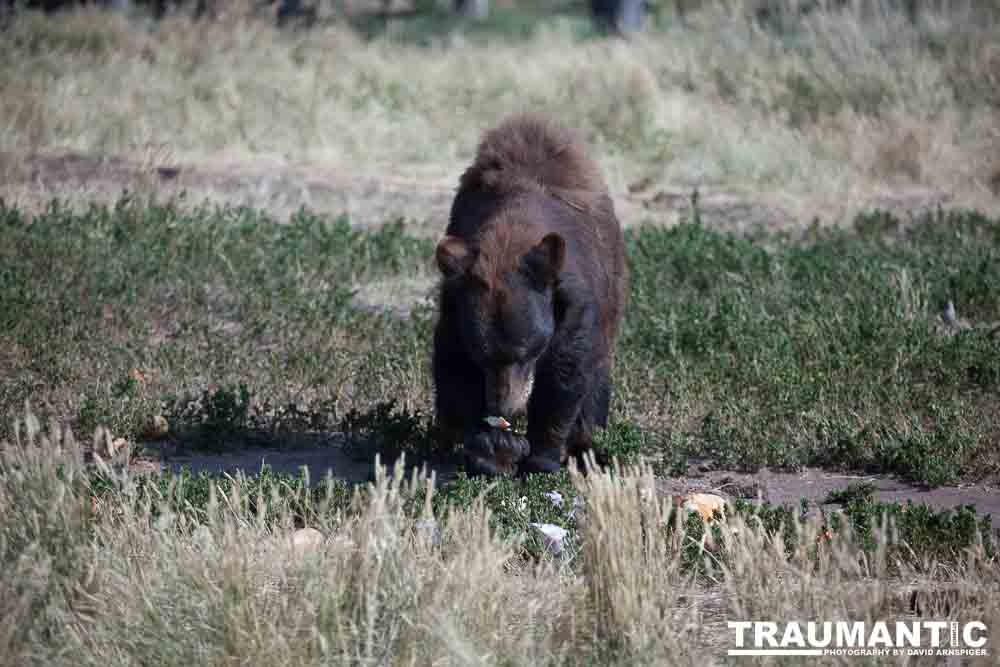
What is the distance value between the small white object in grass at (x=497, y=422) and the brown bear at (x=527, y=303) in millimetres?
29

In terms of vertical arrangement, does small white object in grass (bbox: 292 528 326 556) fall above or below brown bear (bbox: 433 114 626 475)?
below

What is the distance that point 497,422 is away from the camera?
6.51 meters

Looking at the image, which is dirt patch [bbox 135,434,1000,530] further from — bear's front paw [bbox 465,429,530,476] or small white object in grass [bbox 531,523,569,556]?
small white object in grass [bbox 531,523,569,556]

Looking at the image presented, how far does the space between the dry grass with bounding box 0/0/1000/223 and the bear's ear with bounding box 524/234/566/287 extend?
7731 mm

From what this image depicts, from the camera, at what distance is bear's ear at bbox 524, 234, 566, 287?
6.31 metres

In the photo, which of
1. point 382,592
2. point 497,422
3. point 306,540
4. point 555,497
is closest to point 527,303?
point 497,422

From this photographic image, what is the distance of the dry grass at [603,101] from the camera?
1535cm

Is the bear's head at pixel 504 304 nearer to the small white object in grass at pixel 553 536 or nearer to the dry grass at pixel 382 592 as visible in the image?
the small white object in grass at pixel 553 536

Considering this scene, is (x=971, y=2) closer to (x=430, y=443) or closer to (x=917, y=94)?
(x=917, y=94)

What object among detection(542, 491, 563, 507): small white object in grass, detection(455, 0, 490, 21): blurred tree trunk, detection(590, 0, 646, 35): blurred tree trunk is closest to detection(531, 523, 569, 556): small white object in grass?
detection(542, 491, 563, 507): small white object in grass

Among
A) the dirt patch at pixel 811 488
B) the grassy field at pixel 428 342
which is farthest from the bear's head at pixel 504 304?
the dirt patch at pixel 811 488

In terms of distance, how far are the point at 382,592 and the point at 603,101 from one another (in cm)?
1337

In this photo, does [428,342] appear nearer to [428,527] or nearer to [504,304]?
[504,304]

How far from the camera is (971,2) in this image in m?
20.4
